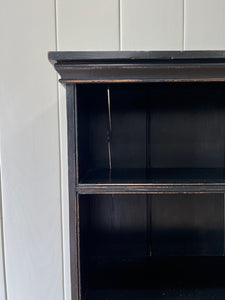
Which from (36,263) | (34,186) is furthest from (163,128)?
(36,263)

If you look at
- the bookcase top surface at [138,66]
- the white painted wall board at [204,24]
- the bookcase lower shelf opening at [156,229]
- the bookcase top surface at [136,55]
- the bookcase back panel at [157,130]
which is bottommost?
the bookcase lower shelf opening at [156,229]

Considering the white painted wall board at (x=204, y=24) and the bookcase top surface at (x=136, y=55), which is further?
the white painted wall board at (x=204, y=24)

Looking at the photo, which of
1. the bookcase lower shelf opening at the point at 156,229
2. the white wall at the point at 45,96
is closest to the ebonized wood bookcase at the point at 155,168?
the bookcase lower shelf opening at the point at 156,229

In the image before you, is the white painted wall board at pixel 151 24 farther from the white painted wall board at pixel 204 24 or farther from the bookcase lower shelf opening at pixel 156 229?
the bookcase lower shelf opening at pixel 156 229

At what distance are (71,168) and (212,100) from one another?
46cm

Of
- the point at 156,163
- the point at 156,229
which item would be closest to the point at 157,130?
the point at 156,163

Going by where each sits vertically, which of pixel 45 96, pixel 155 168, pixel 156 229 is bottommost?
pixel 156 229

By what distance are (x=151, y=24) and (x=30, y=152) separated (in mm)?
523

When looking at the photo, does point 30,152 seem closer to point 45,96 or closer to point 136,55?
point 45,96

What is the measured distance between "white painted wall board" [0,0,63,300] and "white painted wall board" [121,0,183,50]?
0.22 metres

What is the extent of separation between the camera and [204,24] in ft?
2.51

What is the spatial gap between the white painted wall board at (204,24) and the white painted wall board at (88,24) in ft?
0.69

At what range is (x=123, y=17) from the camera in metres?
0.77

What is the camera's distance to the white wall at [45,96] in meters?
0.77
